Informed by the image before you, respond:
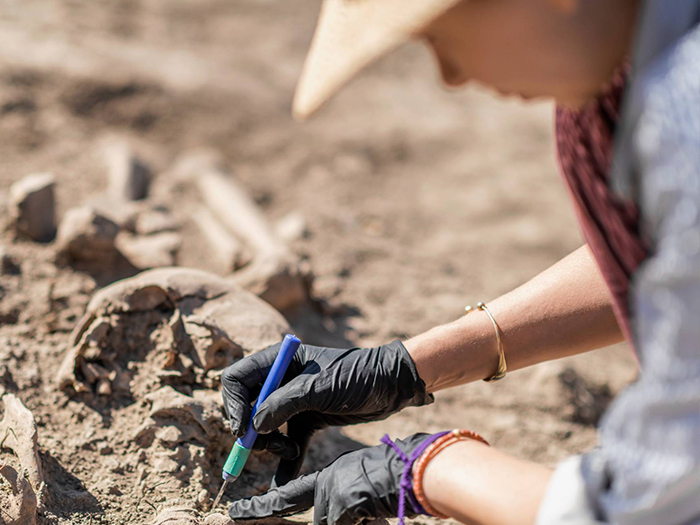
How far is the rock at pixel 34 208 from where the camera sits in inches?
109

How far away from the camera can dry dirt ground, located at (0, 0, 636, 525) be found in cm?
199

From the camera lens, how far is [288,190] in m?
4.21

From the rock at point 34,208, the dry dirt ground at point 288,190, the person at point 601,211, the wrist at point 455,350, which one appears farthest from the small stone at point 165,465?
the rock at point 34,208

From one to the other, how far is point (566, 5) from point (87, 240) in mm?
2188

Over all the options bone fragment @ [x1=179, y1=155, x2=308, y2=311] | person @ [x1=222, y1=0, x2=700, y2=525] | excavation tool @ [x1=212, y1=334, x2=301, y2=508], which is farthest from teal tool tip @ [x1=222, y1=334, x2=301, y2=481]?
bone fragment @ [x1=179, y1=155, x2=308, y2=311]

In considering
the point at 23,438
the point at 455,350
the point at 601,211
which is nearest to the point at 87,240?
the point at 23,438

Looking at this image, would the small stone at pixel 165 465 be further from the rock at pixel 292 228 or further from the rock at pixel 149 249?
the rock at pixel 292 228

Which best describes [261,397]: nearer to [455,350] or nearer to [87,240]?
[455,350]

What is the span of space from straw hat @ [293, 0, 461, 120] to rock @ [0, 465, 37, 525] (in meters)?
1.11

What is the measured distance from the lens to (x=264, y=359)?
1.75 m

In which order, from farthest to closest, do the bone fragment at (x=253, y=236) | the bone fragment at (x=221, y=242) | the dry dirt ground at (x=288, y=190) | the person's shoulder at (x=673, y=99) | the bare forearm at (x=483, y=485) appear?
the bone fragment at (x=221, y=242) → the bone fragment at (x=253, y=236) → the dry dirt ground at (x=288, y=190) → the bare forearm at (x=483, y=485) → the person's shoulder at (x=673, y=99)

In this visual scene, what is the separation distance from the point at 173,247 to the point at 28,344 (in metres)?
0.87

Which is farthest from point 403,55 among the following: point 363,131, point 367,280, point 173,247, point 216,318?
point 216,318

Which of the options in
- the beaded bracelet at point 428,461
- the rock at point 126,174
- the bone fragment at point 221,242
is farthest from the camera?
the rock at point 126,174
